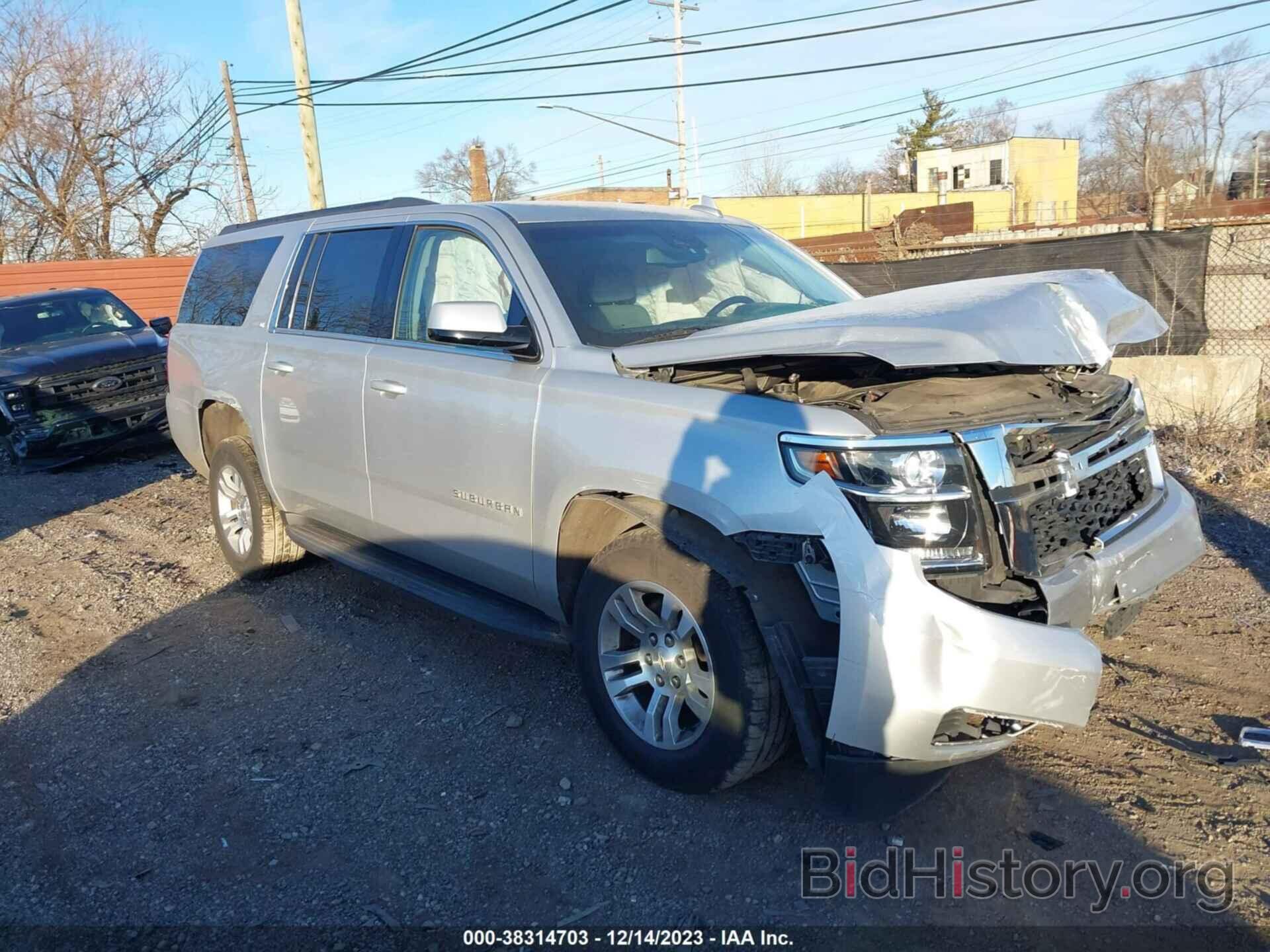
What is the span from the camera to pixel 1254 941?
246cm

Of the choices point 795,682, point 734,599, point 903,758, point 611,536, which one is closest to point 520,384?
point 611,536

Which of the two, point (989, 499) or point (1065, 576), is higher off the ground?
point (989, 499)

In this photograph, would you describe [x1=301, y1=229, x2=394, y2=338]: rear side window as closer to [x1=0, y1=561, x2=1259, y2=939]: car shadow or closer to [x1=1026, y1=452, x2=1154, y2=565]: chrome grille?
[x1=0, y1=561, x2=1259, y2=939]: car shadow

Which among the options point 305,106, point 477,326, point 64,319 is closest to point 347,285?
point 477,326

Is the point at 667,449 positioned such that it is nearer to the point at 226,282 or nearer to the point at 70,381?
the point at 226,282

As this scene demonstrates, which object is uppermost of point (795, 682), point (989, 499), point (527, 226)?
point (527, 226)

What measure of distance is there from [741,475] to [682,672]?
768mm

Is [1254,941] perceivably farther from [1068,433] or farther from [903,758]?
[1068,433]

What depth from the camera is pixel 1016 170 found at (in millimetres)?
65688

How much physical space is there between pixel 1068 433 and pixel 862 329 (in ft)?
2.69

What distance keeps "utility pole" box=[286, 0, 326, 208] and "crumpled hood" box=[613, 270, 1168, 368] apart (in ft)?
47.8

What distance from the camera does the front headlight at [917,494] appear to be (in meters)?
2.62

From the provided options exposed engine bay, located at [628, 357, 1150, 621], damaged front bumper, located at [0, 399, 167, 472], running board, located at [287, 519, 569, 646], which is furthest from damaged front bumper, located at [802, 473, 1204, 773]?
damaged front bumper, located at [0, 399, 167, 472]

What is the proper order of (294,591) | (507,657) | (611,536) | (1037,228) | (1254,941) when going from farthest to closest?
1. (1037,228)
2. (294,591)
3. (507,657)
4. (611,536)
5. (1254,941)
